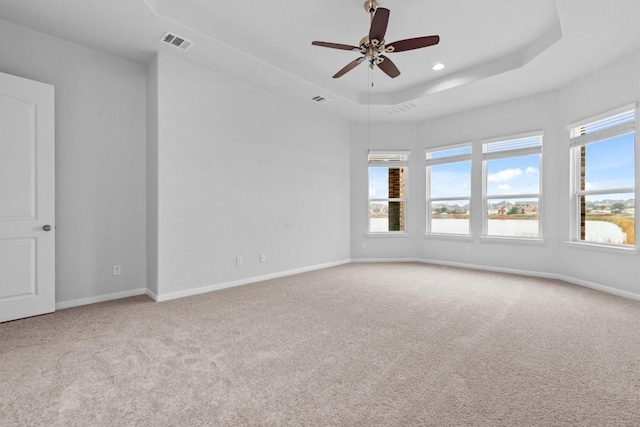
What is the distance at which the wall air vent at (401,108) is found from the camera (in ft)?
17.7

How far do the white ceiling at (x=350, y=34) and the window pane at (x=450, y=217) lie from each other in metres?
2.15

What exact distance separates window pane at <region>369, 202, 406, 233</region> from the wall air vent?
1859 mm

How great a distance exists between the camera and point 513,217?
5.38m

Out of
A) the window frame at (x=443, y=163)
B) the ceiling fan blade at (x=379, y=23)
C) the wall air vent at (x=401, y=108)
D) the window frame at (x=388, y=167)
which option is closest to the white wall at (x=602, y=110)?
the window frame at (x=443, y=163)

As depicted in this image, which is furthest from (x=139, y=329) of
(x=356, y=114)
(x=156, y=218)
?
(x=356, y=114)

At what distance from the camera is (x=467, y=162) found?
5.88 metres

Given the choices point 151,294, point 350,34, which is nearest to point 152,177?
point 151,294

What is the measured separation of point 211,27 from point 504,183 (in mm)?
5200

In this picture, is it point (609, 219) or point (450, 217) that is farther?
point (450, 217)

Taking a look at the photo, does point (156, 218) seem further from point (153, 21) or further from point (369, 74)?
point (369, 74)

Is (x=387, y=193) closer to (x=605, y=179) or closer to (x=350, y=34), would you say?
(x=605, y=179)

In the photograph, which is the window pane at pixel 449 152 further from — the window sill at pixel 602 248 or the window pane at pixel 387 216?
the window sill at pixel 602 248

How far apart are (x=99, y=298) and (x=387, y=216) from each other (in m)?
5.07

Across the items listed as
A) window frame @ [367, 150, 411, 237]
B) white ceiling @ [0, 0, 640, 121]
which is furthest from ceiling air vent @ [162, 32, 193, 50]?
window frame @ [367, 150, 411, 237]
